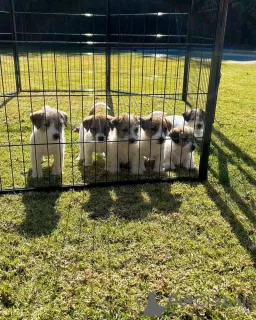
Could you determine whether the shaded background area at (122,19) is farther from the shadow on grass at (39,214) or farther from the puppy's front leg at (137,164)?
the shadow on grass at (39,214)

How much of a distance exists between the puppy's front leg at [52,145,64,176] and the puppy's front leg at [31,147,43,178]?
18 cm

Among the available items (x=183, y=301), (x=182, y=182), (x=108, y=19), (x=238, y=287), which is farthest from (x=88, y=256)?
(x=108, y=19)

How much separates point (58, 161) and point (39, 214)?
99 centimetres

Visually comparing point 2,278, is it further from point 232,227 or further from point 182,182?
point 182,182

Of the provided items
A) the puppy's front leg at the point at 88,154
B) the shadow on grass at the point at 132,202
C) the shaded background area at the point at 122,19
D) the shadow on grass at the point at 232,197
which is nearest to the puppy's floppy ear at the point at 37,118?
the puppy's front leg at the point at 88,154

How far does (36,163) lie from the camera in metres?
4.39

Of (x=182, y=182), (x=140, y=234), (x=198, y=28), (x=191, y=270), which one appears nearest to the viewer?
(x=191, y=270)

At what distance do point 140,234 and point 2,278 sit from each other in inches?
50.9

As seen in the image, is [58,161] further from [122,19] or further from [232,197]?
[122,19]

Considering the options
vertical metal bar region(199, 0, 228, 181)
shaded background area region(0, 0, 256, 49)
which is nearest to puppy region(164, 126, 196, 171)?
vertical metal bar region(199, 0, 228, 181)

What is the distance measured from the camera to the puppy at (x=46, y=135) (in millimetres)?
4191

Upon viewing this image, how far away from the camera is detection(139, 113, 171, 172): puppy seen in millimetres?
4516

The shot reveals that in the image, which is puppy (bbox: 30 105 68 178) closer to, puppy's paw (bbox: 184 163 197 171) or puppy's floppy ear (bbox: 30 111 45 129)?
puppy's floppy ear (bbox: 30 111 45 129)

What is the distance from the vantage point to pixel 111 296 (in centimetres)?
265
